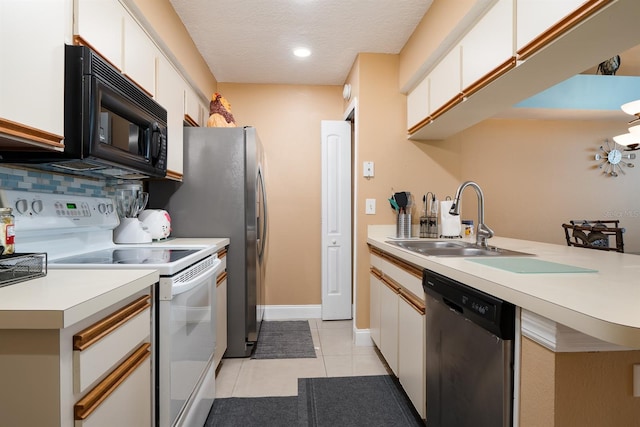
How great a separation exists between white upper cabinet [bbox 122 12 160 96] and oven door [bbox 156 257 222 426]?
999mm

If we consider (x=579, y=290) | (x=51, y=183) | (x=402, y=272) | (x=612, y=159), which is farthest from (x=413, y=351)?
(x=612, y=159)

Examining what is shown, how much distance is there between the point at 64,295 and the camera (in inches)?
34.0

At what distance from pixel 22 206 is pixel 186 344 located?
84cm

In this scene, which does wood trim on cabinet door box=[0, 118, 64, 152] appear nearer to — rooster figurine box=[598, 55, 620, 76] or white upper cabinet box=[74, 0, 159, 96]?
white upper cabinet box=[74, 0, 159, 96]

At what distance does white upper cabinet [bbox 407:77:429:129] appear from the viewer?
243 cm

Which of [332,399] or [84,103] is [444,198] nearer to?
[332,399]

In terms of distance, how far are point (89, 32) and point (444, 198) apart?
8.26ft

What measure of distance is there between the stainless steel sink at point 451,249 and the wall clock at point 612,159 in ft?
8.52

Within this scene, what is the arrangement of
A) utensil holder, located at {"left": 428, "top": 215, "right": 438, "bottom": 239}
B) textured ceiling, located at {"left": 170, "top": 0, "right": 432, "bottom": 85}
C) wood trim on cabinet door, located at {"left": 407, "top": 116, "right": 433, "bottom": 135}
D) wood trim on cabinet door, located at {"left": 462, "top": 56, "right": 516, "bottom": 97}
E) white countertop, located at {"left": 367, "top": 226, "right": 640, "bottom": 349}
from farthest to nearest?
utensil holder, located at {"left": 428, "top": 215, "right": 438, "bottom": 239} < wood trim on cabinet door, located at {"left": 407, "top": 116, "right": 433, "bottom": 135} < textured ceiling, located at {"left": 170, "top": 0, "right": 432, "bottom": 85} < wood trim on cabinet door, located at {"left": 462, "top": 56, "right": 516, "bottom": 97} < white countertop, located at {"left": 367, "top": 226, "right": 640, "bottom": 349}

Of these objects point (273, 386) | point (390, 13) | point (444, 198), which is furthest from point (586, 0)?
point (273, 386)

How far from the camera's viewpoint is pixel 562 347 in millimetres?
811

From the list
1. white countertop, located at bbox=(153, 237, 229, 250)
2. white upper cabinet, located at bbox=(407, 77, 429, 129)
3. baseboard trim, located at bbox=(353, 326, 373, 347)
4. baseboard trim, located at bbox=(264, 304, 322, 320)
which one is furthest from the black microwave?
baseboard trim, located at bbox=(264, 304, 322, 320)

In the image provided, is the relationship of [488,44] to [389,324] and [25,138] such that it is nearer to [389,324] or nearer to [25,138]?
[389,324]

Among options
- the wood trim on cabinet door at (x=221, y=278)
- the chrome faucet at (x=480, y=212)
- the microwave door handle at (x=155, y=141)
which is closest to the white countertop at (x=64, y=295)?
the microwave door handle at (x=155, y=141)
